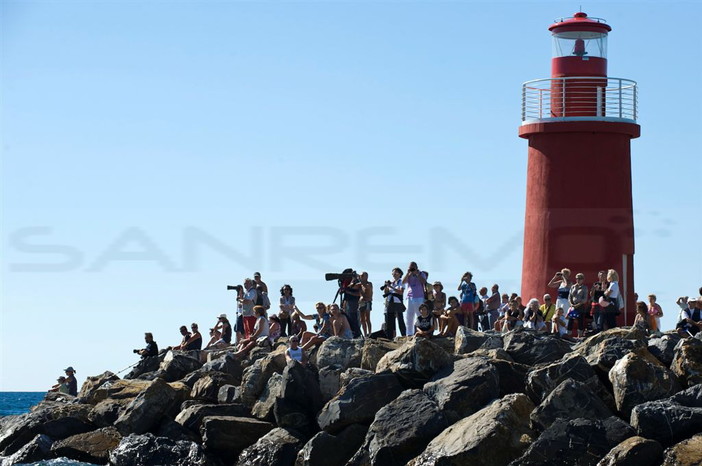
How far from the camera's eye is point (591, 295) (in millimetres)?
20812

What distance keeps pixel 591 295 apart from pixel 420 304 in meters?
3.13

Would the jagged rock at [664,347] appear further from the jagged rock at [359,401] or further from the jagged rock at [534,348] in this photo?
the jagged rock at [359,401]

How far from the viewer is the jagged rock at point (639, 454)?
1502 cm

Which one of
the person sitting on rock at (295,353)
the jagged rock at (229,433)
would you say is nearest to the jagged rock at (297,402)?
the jagged rock at (229,433)

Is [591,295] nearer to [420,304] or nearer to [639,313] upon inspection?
[639,313]

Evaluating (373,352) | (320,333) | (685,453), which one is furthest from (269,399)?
(685,453)

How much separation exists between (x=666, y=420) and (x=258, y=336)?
9.36 metres

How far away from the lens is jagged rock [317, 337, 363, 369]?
66.5 ft

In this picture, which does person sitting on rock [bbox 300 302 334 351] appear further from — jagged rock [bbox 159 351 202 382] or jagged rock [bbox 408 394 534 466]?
jagged rock [bbox 408 394 534 466]

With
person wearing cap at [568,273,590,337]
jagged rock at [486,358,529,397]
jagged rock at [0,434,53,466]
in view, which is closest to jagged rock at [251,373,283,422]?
jagged rock at [486,358,529,397]

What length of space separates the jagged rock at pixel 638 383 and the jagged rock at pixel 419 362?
9.53ft

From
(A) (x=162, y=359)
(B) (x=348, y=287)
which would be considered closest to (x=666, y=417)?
(B) (x=348, y=287)

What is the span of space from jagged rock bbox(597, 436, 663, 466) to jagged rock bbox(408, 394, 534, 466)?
1507mm

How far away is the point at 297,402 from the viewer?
19016mm
